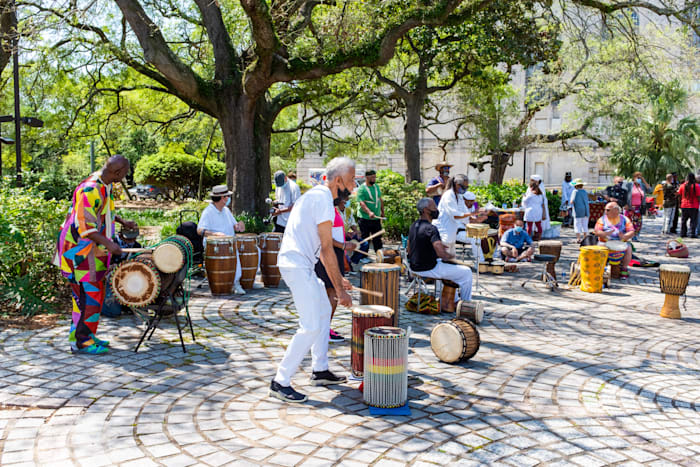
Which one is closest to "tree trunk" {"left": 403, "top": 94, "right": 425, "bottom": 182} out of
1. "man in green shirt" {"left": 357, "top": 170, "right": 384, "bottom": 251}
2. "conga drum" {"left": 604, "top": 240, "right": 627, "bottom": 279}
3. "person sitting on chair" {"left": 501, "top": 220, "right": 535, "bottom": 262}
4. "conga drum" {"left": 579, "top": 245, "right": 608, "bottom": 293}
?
"person sitting on chair" {"left": 501, "top": 220, "right": 535, "bottom": 262}

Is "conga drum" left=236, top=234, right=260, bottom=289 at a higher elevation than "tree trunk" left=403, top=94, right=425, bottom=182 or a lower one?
lower

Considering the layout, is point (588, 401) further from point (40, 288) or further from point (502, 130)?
point (502, 130)

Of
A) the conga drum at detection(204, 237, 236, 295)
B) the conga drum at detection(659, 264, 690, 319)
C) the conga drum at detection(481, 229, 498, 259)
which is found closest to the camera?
the conga drum at detection(659, 264, 690, 319)

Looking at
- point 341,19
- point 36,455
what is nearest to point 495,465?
point 36,455

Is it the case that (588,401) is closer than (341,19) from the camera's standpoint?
Yes

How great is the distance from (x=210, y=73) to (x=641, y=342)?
43.0 feet

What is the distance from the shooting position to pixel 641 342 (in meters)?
7.10

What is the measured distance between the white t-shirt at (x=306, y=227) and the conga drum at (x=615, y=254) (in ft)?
24.5

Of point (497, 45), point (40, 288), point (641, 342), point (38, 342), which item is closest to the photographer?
point (38, 342)

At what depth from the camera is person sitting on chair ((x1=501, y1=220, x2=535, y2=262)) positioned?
12766 millimetres

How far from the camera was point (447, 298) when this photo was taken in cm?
841

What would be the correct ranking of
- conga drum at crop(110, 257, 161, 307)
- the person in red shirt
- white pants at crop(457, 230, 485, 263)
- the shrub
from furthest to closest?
the person in red shirt, white pants at crop(457, 230, 485, 263), the shrub, conga drum at crop(110, 257, 161, 307)

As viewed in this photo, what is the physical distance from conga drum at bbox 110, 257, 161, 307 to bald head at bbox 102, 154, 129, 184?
0.83m

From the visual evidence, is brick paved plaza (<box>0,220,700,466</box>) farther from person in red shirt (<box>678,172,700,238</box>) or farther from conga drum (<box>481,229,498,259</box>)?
person in red shirt (<box>678,172,700,238</box>)
